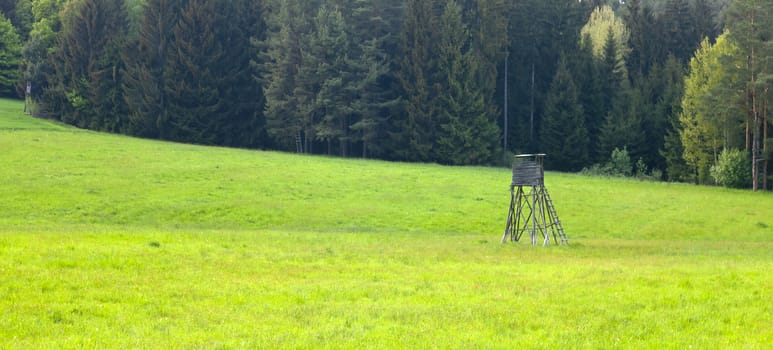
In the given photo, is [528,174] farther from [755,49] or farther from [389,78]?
[389,78]

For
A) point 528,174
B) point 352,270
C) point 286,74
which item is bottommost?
point 352,270

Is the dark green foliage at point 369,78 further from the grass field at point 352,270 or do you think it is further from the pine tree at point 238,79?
the grass field at point 352,270

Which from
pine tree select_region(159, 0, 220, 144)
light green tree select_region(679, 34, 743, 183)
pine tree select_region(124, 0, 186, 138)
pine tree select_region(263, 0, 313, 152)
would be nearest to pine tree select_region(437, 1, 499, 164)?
pine tree select_region(263, 0, 313, 152)

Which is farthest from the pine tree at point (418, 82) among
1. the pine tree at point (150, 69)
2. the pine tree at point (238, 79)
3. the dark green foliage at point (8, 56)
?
the dark green foliage at point (8, 56)

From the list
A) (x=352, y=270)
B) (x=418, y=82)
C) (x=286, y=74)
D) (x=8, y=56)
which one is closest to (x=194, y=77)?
(x=286, y=74)

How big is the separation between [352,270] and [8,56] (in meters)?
93.8

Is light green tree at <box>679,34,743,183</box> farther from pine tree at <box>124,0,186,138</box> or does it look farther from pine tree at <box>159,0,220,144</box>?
pine tree at <box>124,0,186,138</box>

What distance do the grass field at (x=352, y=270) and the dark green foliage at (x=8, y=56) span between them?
60821 mm

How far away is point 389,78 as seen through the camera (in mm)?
82000

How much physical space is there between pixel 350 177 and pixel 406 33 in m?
33.1

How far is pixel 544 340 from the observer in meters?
12.3

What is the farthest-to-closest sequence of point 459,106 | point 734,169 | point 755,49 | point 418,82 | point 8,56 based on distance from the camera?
point 8,56 → point 418,82 → point 459,106 → point 734,169 → point 755,49

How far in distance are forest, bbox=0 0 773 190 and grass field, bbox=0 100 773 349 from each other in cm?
3169

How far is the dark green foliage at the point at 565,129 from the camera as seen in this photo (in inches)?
3238
